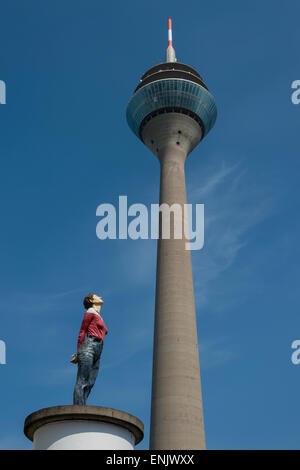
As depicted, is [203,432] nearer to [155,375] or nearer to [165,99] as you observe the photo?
[155,375]

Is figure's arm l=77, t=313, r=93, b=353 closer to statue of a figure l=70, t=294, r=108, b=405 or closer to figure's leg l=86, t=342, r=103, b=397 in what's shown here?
statue of a figure l=70, t=294, r=108, b=405

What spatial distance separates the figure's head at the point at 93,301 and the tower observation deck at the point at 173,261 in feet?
118

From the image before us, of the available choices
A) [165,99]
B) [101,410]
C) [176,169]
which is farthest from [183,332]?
[101,410]

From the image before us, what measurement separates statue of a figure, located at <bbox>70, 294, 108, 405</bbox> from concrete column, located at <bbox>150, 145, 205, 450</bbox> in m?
35.9

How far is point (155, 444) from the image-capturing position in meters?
46.2

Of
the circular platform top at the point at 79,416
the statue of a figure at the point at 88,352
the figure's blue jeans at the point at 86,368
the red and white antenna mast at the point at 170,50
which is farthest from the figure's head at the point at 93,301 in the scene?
the red and white antenna mast at the point at 170,50

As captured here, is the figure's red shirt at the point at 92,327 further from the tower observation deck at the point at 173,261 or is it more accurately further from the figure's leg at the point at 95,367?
the tower observation deck at the point at 173,261

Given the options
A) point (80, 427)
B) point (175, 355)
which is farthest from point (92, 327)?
point (175, 355)

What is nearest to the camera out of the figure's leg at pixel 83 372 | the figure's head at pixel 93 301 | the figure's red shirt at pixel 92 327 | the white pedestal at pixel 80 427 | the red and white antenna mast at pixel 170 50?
the white pedestal at pixel 80 427

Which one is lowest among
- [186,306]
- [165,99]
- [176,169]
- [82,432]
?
[82,432]

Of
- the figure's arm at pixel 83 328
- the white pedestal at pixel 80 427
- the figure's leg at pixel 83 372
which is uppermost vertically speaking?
the figure's arm at pixel 83 328

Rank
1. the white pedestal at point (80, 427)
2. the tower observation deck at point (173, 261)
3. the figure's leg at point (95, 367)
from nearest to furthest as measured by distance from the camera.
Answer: the white pedestal at point (80, 427) → the figure's leg at point (95, 367) → the tower observation deck at point (173, 261)

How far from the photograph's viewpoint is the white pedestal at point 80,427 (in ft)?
36.6
